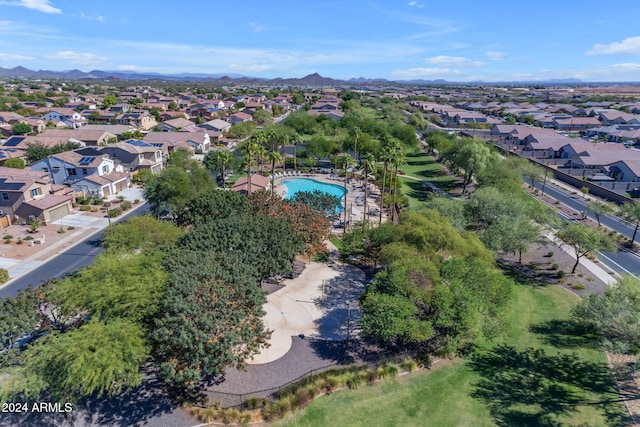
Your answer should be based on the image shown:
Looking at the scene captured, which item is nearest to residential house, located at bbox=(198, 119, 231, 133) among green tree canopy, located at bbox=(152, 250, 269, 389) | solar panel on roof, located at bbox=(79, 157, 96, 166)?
solar panel on roof, located at bbox=(79, 157, 96, 166)

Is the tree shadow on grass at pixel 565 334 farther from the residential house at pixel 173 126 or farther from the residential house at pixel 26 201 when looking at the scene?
the residential house at pixel 173 126

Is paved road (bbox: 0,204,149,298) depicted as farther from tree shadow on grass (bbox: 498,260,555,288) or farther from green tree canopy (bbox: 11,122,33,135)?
green tree canopy (bbox: 11,122,33,135)

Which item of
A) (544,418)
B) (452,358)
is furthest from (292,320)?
(544,418)

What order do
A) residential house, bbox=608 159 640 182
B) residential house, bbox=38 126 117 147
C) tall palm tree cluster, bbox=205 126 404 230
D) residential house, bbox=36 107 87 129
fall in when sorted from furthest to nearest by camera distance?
residential house, bbox=36 107 87 129, residential house, bbox=38 126 117 147, residential house, bbox=608 159 640 182, tall palm tree cluster, bbox=205 126 404 230

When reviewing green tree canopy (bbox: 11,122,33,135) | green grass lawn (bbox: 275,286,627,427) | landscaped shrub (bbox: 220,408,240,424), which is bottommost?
green grass lawn (bbox: 275,286,627,427)

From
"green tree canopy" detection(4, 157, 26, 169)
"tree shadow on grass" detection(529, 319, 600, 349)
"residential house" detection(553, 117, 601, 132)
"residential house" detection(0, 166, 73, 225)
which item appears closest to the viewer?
"tree shadow on grass" detection(529, 319, 600, 349)

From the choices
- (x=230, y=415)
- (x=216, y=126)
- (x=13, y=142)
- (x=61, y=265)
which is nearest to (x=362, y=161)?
(x=61, y=265)
